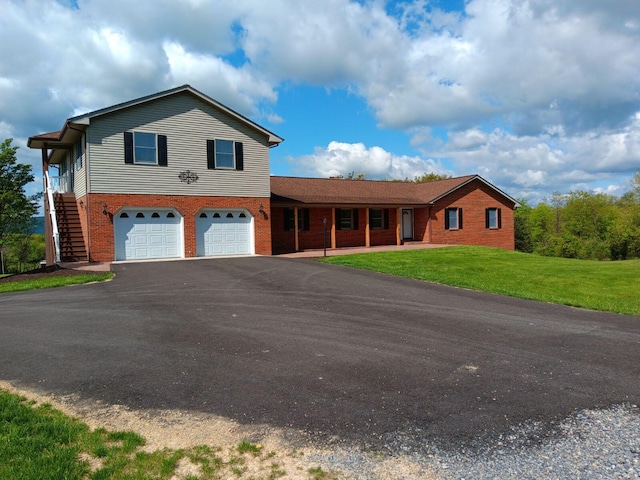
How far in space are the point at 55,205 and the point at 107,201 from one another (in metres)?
4.26

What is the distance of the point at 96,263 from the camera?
1808 cm

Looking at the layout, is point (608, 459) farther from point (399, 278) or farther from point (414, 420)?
point (399, 278)

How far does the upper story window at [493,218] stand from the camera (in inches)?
1256

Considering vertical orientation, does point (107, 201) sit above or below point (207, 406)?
above

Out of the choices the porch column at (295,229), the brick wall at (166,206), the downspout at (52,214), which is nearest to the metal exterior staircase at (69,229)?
the downspout at (52,214)

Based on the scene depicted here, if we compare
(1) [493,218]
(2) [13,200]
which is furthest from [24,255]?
(1) [493,218]

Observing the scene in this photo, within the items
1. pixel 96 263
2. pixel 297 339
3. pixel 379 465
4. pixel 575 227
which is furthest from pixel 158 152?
pixel 575 227

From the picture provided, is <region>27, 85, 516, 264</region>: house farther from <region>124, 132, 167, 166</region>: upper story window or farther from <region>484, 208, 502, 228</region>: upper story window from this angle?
<region>484, 208, 502, 228</region>: upper story window

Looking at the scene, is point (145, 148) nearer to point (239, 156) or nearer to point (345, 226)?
point (239, 156)

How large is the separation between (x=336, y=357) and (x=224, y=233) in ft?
52.4

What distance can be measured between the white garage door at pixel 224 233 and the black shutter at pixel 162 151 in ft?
8.75

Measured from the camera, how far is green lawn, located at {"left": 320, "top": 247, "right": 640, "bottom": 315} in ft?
38.2

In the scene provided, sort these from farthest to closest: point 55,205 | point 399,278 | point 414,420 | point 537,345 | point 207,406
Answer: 1. point 55,205
2. point 399,278
3. point 537,345
4. point 207,406
5. point 414,420

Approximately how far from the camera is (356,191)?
2934 centimetres
